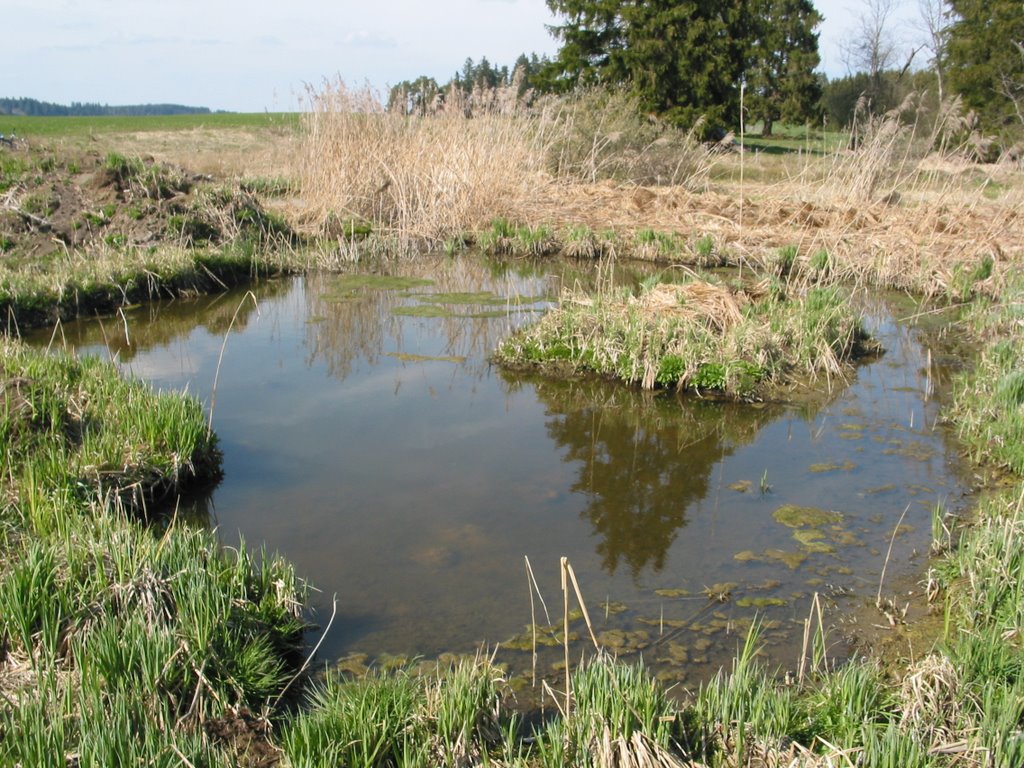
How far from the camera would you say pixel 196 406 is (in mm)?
6004

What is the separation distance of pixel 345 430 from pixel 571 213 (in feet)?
28.6

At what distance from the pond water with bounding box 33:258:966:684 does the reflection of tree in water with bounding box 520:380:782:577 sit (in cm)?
2

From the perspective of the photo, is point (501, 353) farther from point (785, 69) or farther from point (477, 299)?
point (785, 69)

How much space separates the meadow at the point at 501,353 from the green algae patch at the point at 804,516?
69 cm

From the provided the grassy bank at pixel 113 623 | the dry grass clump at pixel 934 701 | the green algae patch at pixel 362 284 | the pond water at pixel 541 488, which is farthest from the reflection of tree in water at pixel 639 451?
the green algae patch at pixel 362 284

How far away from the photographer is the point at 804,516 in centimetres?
546

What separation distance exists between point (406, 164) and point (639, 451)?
8.55m

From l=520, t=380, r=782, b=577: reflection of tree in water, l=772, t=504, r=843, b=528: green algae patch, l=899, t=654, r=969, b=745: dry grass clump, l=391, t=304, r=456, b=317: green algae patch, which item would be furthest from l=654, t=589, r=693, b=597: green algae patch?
l=391, t=304, r=456, b=317: green algae patch

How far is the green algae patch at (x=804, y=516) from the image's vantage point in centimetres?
538

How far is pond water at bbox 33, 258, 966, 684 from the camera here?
14.6 ft

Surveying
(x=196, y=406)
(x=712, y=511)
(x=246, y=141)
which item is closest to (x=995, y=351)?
(x=712, y=511)

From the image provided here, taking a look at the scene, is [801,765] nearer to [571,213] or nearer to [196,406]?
[196,406]

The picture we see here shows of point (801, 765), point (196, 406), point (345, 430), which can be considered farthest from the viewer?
point (345, 430)

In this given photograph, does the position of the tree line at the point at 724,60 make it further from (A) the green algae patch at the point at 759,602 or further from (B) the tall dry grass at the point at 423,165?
(A) the green algae patch at the point at 759,602
